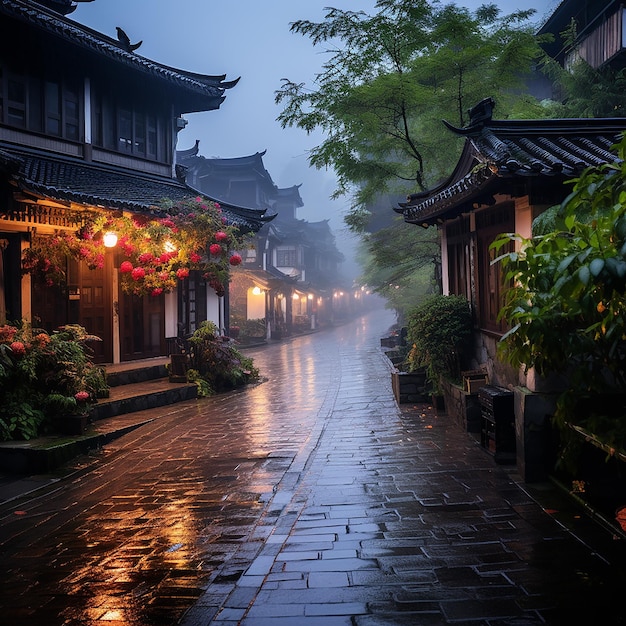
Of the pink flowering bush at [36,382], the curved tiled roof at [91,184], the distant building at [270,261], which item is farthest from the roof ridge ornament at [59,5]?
the distant building at [270,261]

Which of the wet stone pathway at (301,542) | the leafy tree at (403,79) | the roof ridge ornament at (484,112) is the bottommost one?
the wet stone pathway at (301,542)

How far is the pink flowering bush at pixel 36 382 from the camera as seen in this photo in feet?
30.6

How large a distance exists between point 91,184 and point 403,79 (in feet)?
26.9

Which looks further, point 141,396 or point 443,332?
point 141,396

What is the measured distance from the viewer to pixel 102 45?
52.7 ft

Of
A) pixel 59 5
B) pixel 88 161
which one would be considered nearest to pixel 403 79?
pixel 88 161

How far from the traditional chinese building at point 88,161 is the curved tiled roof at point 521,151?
750 cm

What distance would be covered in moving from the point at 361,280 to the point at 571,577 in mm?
29715

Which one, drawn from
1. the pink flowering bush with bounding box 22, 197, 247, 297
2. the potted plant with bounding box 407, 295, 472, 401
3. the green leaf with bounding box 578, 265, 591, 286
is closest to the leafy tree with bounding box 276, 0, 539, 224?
the pink flowering bush with bounding box 22, 197, 247, 297

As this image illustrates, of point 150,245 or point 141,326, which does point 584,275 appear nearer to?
point 150,245

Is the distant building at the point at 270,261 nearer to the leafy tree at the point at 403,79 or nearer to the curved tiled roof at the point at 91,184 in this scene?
the curved tiled roof at the point at 91,184

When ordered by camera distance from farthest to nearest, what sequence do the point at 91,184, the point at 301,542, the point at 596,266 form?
the point at 91,184 < the point at 301,542 < the point at 596,266

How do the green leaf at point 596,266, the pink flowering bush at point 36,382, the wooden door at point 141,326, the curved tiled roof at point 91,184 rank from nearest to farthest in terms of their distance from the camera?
the green leaf at point 596,266
the pink flowering bush at point 36,382
the curved tiled roof at point 91,184
the wooden door at point 141,326

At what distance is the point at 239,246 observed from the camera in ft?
50.2
